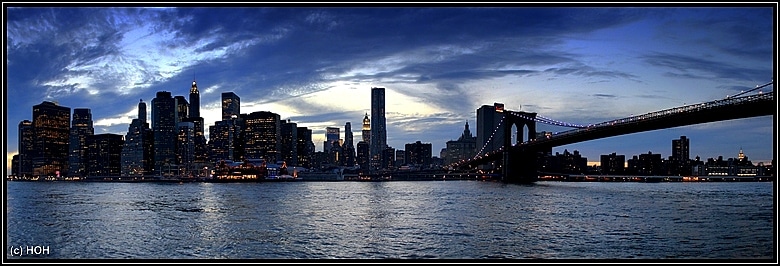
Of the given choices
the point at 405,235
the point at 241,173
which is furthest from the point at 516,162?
the point at 241,173

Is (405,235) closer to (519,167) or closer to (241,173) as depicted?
(519,167)

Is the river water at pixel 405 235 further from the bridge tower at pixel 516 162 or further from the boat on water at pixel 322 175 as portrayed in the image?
the boat on water at pixel 322 175

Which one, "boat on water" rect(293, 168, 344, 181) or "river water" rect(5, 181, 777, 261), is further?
"boat on water" rect(293, 168, 344, 181)

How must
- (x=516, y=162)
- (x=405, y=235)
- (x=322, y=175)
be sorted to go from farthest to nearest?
1. (x=322, y=175)
2. (x=516, y=162)
3. (x=405, y=235)

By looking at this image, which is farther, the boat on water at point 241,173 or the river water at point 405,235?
the boat on water at point 241,173

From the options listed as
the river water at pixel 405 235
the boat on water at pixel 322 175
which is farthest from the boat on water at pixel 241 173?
the river water at pixel 405 235

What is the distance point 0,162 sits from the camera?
12.4 metres

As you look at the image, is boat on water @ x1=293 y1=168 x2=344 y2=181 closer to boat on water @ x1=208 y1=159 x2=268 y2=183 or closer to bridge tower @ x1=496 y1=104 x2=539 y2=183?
boat on water @ x1=208 y1=159 x2=268 y2=183

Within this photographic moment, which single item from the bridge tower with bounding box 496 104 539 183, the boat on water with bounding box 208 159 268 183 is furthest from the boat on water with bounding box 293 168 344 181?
the bridge tower with bounding box 496 104 539 183

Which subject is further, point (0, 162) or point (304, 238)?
point (304, 238)

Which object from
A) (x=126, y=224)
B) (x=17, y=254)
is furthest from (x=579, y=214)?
(x=17, y=254)
